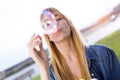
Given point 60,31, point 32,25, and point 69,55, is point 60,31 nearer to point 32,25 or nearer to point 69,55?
point 69,55

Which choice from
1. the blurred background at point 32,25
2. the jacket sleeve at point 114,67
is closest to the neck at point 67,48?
the jacket sleeve at point 114,67

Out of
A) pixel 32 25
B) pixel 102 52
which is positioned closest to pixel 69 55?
pixel 102 52

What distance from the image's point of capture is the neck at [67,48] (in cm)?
116

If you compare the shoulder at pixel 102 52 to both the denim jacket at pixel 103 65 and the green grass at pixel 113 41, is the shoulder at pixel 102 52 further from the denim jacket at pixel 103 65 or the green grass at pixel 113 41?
the green grass at pixel 113 41

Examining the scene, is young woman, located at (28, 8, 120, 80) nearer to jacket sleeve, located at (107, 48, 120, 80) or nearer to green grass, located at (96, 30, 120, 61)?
jacket sleeve, located at (107, 48, 120, 80)

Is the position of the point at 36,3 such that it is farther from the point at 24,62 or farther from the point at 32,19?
the point at 24,62

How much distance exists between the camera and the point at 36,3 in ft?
5.13

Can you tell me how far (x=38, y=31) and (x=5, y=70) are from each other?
281 millimetres

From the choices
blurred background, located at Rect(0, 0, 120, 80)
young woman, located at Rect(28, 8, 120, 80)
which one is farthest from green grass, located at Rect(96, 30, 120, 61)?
young woman, located at Rect(28, 8, 120, 80)

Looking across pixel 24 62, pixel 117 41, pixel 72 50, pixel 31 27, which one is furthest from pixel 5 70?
pixel 117 41

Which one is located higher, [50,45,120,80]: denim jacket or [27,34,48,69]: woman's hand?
[27,34,48,69]: woman's hand

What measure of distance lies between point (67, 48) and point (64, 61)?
0.06 m

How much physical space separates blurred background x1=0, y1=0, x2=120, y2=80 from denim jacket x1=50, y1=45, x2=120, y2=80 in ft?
1.23

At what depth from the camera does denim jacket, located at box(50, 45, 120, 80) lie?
1153 millimetres
